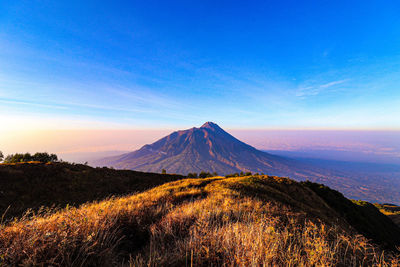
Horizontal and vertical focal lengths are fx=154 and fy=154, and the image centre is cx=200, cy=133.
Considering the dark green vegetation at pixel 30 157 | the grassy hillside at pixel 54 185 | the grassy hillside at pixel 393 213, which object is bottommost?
the grassy hillside at pixel 393 213

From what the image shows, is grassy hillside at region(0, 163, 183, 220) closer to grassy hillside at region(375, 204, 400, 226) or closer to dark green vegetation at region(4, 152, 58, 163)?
dark green vegetation at region(4, 152, 58, 163)

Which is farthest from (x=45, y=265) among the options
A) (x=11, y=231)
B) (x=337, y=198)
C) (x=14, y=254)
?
(x=337, y=198)

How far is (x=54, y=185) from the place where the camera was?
1639 centimetres

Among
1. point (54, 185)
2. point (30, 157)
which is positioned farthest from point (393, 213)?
point (30, 157)

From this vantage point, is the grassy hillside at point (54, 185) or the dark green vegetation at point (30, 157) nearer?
the grassy hillside at point (54, 185)

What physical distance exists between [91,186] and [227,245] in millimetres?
20797

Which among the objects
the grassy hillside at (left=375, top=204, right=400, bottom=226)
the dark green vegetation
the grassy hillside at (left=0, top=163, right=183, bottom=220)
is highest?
the dark green vegetation

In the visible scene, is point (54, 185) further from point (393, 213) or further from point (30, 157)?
point (393, 213)

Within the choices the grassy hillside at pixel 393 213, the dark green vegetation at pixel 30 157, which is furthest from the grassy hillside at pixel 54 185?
the grassy hillside at pixel 393 213

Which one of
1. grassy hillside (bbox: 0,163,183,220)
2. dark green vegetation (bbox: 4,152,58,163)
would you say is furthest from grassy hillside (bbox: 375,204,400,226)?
dark green vegetation (bbox: 4,152,58,163)

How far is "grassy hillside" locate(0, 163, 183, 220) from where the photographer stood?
13.4 m

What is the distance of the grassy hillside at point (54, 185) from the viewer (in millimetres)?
13406

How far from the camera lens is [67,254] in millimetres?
2555

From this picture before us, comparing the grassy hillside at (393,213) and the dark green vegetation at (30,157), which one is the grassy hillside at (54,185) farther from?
the grassy hillside at (393,213)
